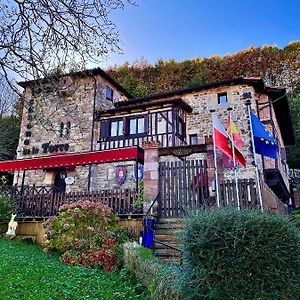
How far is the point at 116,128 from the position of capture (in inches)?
803

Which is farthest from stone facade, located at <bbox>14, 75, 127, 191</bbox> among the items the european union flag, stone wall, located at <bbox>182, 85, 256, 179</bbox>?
the european union flag

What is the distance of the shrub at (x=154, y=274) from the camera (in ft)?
14.2

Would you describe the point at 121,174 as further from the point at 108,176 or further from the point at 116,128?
the point at 116,128

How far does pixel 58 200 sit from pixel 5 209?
1.90m

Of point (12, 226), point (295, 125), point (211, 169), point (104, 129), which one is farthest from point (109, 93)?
point (295, 125)

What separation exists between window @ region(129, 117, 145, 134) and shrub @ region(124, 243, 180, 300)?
13.3 meters

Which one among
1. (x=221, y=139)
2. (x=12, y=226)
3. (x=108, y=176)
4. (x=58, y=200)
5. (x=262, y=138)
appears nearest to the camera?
(x=221, y=139)

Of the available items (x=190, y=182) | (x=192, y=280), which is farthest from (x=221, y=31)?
(x=192, y=280)

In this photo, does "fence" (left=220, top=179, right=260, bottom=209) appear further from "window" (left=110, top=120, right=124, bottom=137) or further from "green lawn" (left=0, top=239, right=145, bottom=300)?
"window" (left=110, top=120, right=124, bottom=137)

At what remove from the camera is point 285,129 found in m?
26.0

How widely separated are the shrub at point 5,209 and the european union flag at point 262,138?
358 inches

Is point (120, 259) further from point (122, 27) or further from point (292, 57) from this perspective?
point (292, 57)

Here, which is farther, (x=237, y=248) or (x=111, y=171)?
(x=111, y=171)

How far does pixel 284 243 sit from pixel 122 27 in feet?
15.4
